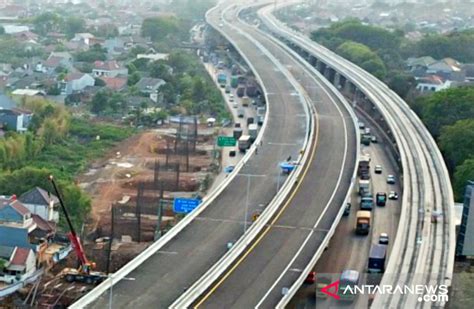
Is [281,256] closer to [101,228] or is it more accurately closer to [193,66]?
[101,228]

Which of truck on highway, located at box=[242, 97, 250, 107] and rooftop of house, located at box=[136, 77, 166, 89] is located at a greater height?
rooftop of house, located at box=[136, 77, 166, 89]

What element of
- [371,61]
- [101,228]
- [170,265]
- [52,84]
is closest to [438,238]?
[170,265]

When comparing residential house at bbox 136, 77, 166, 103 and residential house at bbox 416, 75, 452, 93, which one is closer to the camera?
residential house at bbox 136, 77, 166, 103

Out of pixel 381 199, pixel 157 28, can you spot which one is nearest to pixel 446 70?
pixel 157 28

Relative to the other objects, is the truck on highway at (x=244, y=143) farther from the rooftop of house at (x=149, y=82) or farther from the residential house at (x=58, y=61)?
the residential house at (x=58, y=61)

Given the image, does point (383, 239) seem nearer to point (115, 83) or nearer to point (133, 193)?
point (133, 193)

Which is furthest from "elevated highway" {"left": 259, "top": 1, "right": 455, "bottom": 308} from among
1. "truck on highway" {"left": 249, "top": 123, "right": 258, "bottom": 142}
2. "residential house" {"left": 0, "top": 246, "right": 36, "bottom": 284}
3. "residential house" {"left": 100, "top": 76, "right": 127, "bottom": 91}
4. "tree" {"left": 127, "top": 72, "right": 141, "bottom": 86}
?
"residential house" {"left": 100, "top": 76, "right": 127, "bottom": 91}

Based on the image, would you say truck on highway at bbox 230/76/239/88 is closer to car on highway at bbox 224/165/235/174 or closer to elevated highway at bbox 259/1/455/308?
elevated highway at bbox 259/1/455/308
